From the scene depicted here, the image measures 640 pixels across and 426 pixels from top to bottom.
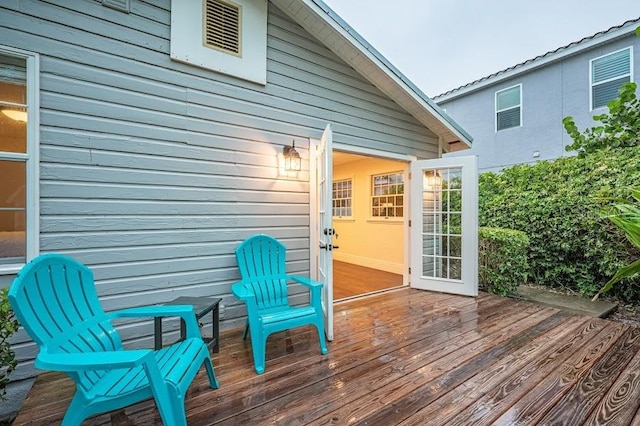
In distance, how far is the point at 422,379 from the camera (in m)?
2.08

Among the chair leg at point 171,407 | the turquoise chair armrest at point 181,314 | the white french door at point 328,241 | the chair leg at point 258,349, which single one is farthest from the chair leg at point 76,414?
the white french door at point 328,241

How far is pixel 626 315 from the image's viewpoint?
3627 mm

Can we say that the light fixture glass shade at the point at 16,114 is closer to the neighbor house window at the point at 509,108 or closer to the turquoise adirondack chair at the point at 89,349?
the turquoise adirondack chair at the point at 89,349

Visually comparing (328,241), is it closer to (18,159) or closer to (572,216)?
(18,159)

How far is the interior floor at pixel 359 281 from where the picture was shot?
15.1 ft

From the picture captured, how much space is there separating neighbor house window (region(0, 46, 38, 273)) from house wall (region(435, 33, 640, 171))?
339 inches

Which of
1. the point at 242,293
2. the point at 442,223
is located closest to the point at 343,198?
the point at 442,223

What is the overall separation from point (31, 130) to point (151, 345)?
78.4 inches

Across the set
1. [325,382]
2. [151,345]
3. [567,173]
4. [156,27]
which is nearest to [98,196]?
[151,345]

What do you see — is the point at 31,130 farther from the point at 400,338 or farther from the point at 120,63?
the point at 400,338

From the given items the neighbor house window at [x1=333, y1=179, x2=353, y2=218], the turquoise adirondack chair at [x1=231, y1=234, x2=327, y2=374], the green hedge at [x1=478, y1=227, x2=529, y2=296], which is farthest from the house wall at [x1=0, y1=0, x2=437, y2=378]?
the neighbor house window at [x1=333, y1=179, x2=353, y2=218]

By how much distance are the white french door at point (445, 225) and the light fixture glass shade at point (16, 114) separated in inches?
173

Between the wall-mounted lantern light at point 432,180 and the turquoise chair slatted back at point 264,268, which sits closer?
the turquoise chair slatted back at point 264,268

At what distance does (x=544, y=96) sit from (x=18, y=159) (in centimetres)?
891
